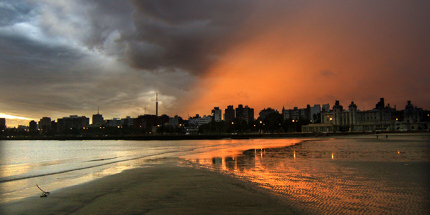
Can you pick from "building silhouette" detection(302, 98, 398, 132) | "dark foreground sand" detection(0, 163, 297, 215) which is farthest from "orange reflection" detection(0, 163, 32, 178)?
"building silhouette" detection(302, 98, 398, 132)

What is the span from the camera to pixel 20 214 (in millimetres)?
9492

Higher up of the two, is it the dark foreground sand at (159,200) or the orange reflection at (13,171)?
the dark foreground sand at (159,200)

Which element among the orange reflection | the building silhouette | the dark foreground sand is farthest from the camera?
the building silhouette

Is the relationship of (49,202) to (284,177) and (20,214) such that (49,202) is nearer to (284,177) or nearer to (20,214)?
(20,214)

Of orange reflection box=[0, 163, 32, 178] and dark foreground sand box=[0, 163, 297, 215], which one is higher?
dark foreground sand box=[0, 163, 297, 215]

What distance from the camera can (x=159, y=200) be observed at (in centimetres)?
1065

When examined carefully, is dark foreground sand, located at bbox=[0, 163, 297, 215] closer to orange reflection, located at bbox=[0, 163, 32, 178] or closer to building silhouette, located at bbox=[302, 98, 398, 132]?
orange reflection, located at bbox=[0, 163, 32, 178]

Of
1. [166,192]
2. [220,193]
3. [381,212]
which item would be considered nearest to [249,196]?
[220,193]

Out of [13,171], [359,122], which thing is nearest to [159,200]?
[13,171]

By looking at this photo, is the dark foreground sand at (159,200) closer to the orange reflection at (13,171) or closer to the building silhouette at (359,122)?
the orange reflection at (13,171)

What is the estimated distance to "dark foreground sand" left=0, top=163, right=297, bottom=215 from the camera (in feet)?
30.3

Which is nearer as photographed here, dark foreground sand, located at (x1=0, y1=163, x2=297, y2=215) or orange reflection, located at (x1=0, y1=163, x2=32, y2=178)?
dark foreground sand, located at (x1=0, y1=163, x2=297, y2=215)

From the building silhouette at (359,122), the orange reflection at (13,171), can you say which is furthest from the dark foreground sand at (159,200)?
the building silhouette at (359,122)

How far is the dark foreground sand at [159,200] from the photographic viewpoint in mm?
9242
